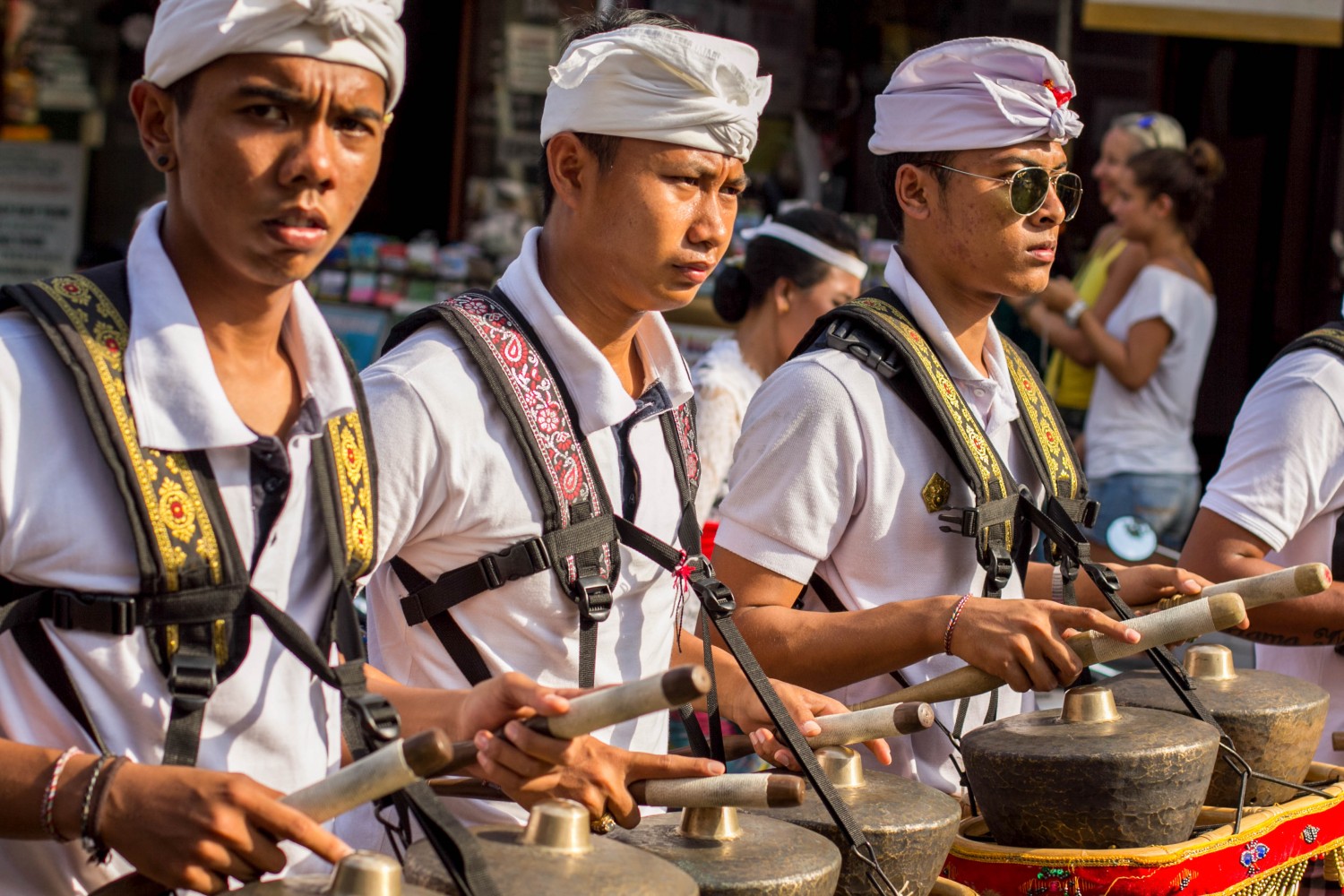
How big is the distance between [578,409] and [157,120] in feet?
2.41

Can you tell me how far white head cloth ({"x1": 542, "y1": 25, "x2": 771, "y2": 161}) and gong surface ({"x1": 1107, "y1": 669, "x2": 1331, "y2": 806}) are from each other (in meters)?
1.07

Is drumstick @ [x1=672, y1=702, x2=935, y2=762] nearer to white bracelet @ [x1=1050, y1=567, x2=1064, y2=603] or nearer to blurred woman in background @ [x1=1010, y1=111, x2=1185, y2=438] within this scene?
white bracelet @ [x1=1050, y1=567, x2=1064, y2=603]

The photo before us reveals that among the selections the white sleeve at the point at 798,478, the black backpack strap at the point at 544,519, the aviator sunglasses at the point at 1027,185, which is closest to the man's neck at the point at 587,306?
the black backpack strap at the point at 544,519

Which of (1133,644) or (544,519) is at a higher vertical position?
(544,519)

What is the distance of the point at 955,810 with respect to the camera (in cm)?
216

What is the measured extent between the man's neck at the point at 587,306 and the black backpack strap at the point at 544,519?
16cm

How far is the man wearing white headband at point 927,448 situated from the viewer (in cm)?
266

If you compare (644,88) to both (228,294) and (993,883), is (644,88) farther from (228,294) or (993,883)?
(993,883)

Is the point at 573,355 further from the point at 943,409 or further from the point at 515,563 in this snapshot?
the point at 943,409

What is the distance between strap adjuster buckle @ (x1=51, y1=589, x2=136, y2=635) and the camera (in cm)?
175

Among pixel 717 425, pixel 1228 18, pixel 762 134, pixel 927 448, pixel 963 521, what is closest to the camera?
pixel 963 521

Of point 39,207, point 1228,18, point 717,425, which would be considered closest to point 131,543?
point 717,425

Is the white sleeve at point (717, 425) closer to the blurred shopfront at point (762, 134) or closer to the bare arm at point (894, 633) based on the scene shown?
the bare arm at point (894, 633)

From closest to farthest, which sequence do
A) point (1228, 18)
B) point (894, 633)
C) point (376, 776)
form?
point (376, 776)
point (894, 633)
point (1228, 18)
